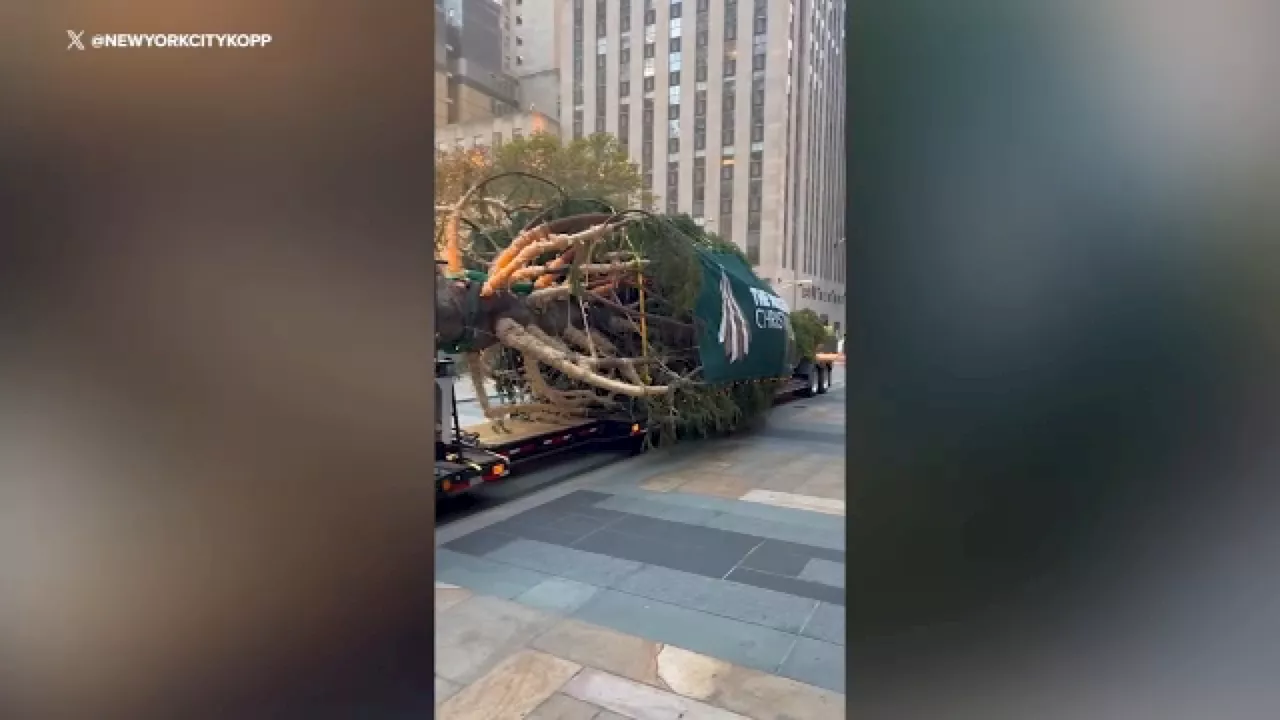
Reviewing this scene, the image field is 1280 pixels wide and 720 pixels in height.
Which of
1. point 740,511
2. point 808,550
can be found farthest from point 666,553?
point 740,511

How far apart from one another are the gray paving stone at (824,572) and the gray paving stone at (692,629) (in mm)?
1017

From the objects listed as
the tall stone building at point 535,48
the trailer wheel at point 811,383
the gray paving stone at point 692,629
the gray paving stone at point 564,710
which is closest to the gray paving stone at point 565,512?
the gray paving stone at point 692,629

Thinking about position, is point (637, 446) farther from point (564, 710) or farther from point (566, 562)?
point (564, 710)

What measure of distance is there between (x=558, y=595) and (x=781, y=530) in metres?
2.61

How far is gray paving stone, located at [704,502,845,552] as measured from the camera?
620cm

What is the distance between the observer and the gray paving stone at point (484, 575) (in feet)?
16.4

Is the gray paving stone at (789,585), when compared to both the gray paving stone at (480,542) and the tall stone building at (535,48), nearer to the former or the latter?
the gray paving stone at (480,542)

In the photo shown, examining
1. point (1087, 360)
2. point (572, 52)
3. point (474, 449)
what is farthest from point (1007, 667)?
point (572, 52)

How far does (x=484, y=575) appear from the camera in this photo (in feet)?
17.3

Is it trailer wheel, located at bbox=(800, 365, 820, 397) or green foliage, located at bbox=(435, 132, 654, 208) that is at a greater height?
green foliage, located at bbox=(435, 132, 654, 208)

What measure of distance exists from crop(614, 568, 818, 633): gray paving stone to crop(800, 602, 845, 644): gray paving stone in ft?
0.19

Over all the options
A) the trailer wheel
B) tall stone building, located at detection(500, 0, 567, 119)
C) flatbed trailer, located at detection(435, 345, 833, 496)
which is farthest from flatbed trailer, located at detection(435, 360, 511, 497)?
tall stone building, located at detection(500, 0, 567, 119)

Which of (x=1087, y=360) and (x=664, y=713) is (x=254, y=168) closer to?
(x=1087, y=360)

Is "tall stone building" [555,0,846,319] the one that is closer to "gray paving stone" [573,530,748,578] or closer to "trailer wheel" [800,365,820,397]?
"trailer wheel" [800,365,820,397]
